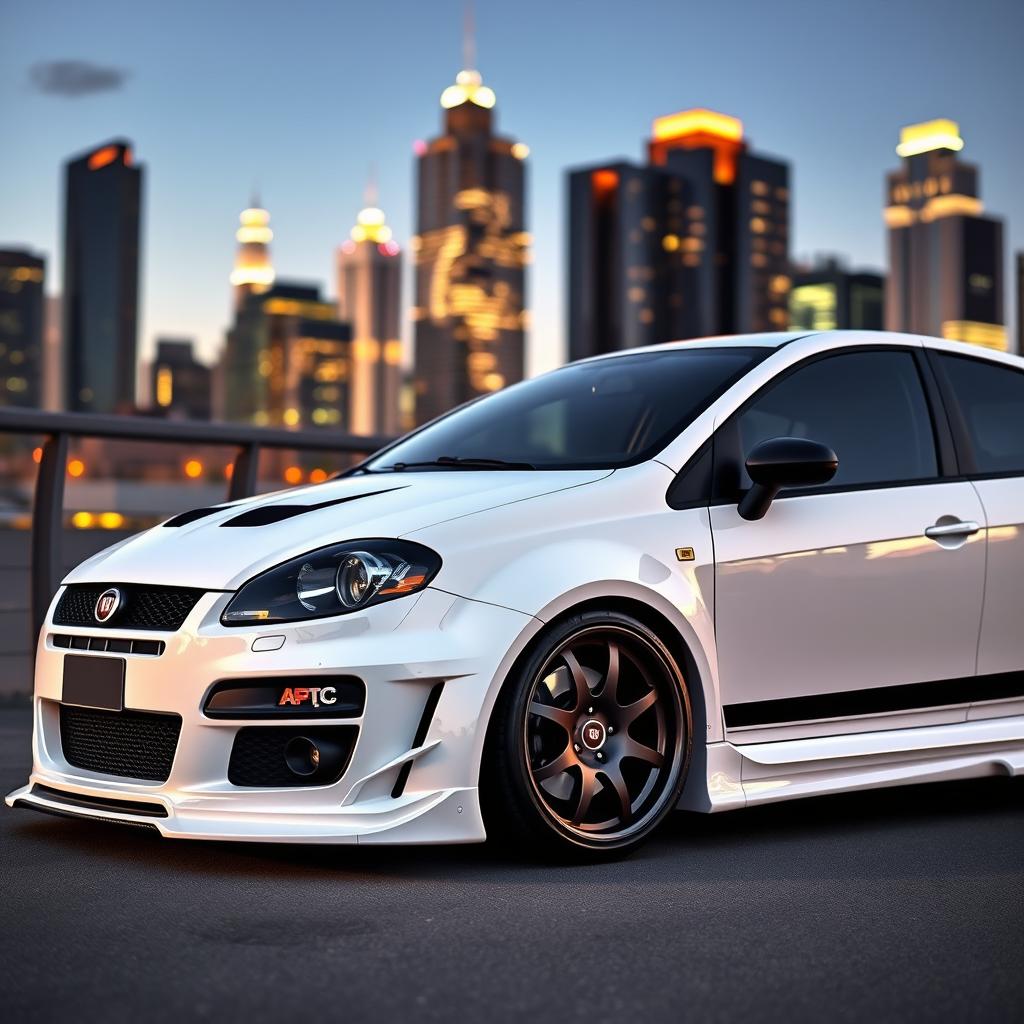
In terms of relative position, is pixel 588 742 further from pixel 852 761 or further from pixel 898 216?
pixel 898 216

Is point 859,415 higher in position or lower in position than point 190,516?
higher

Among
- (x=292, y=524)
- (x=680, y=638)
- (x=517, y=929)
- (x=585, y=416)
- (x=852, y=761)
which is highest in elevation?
(x=585, y=416)

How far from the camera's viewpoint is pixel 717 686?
4.70 metres

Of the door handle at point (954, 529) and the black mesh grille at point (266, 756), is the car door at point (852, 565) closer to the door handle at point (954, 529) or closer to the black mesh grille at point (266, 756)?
the door handle at point (954, 529)

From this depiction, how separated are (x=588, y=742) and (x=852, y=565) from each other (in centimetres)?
109

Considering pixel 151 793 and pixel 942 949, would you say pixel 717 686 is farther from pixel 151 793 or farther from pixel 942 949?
pixel 151 793

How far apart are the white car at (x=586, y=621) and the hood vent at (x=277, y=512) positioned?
0.03m

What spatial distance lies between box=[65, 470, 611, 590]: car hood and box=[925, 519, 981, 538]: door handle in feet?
3.87

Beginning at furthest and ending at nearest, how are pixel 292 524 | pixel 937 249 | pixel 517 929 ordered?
pixel 937 249 < pixel 292 524 < pixel 517 929

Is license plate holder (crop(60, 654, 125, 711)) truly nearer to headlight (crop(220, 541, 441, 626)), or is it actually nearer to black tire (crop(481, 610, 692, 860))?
headlight (crop(220, 541, 441, 626))

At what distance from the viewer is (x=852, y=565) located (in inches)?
196

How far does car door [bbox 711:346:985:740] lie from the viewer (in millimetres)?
4801

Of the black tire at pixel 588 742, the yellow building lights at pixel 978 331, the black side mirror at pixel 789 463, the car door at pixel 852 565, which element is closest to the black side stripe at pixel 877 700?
the car door at pixel 852 565

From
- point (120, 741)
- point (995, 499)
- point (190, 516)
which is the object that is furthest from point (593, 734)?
point (995, 499)
